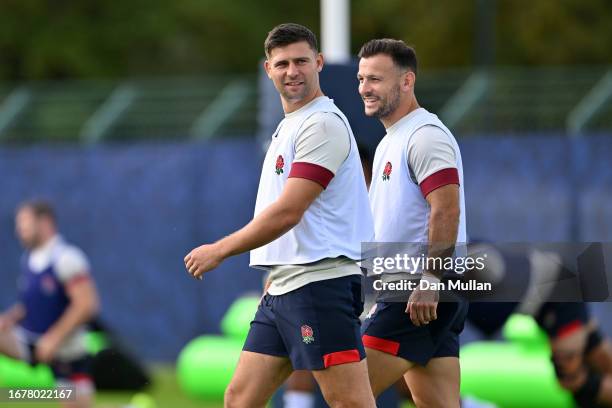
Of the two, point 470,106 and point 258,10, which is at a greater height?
point 258,10

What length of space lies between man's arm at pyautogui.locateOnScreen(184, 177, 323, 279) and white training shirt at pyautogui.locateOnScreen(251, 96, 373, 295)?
0.49 feet

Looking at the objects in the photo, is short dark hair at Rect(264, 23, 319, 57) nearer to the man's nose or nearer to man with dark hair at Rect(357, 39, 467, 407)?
the man's nose

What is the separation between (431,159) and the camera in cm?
682

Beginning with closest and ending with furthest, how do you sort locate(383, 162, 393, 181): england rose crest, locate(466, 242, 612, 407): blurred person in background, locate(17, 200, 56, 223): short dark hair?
locate(383, 162, 393, 181): england rose crest, locate(466, 242, 612, 407): blurred person in background, locate(17, 200, 56, 223): short dark hair

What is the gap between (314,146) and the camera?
6613 mm

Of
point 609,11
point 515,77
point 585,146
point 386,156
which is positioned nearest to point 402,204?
point 386,156

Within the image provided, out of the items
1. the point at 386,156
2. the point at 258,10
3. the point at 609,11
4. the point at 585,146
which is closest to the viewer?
the point at 386,156

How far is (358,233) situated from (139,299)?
40.9ft

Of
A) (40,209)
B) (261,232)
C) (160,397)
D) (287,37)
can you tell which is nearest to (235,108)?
(160,397)

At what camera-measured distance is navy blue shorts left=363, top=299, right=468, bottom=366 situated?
23.1 feet

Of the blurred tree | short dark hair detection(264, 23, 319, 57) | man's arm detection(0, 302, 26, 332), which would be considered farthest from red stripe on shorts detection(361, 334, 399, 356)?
the blurred tree

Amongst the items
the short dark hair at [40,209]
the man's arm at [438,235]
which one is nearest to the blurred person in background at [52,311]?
the short dark hair at [40,209]

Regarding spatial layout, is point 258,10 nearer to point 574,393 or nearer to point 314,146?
point 574,393

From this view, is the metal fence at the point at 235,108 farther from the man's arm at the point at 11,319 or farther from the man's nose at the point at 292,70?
the man's nose at the point at 292,70
